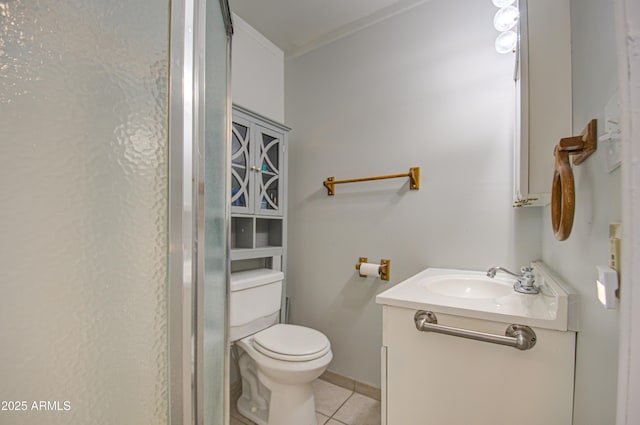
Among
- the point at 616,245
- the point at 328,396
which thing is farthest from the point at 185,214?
the point at 328,396

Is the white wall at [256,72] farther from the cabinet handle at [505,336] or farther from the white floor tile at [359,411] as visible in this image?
the white floor tile at [359,411]

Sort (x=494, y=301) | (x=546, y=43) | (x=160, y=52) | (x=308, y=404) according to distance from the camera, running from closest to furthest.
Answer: (x=160, y=52), (x=546, y=43), (x=494, y=301), (x=308, y=404)

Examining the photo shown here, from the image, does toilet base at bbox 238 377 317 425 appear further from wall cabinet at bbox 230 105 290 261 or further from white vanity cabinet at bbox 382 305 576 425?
wall cabinet at bbox 230 105 290 261

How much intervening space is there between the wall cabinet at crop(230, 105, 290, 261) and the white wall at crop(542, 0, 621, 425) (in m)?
1.46

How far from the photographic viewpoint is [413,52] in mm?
1620

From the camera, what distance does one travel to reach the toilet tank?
142cm

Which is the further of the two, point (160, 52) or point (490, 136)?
point (490, 136)

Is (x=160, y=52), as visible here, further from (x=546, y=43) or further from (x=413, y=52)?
(x=413, y=52)

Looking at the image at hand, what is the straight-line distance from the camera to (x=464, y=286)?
126cm

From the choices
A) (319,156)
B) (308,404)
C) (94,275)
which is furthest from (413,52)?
(308,404)

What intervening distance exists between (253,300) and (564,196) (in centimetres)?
144

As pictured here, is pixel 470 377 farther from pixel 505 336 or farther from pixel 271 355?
pixel 271 355

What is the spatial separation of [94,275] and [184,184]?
180 mm

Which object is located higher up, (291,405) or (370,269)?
(370,269)
